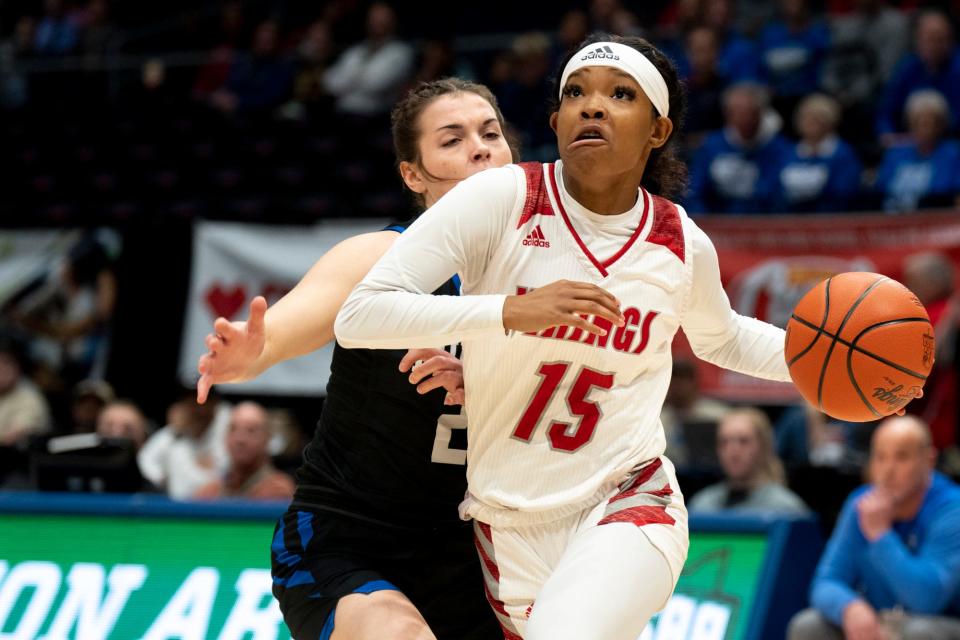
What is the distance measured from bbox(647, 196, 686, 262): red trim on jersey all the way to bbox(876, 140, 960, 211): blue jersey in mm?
6187

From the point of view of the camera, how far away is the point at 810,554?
6074 mm

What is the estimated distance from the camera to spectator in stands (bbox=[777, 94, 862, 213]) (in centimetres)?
954

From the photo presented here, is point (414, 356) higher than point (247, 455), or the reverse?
point (414, 356)

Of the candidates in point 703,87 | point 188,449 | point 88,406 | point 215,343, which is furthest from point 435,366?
point 703,87

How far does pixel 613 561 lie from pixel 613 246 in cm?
72

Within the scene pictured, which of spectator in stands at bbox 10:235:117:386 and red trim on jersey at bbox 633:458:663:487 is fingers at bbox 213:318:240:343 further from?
spectator in stands at bbox 10:235:117:386

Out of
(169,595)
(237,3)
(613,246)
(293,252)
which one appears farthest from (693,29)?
(613,246)

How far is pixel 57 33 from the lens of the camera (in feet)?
49.4

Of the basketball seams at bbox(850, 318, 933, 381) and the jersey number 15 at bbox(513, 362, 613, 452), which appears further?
the basketball seams at bbox(850, 318, 933, 381)

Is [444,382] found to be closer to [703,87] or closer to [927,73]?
[927,73]

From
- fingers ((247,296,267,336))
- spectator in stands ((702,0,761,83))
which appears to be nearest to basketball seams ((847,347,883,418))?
fingers ((247,296,267,336))

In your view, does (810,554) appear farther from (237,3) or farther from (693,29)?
(237,3)

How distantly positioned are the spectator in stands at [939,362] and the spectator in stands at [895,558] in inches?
82.1

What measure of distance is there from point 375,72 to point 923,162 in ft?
17.2
